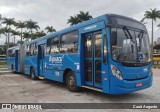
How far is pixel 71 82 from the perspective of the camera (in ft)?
31.8

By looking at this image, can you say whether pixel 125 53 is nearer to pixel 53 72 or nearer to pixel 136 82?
pixel 136 82

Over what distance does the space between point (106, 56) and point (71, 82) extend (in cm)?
288

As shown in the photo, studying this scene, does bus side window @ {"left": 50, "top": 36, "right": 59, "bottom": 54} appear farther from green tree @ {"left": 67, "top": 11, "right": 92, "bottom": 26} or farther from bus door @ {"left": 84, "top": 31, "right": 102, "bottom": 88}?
green tree @ {"left": 67, "top": 11, "right": 92, "bottom": 26}

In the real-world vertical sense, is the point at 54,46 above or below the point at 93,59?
above

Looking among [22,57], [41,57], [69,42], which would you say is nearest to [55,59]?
[69,42]

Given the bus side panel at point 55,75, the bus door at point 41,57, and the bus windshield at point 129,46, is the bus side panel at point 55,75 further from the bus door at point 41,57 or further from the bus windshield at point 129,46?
the bus windshield at point 129,46

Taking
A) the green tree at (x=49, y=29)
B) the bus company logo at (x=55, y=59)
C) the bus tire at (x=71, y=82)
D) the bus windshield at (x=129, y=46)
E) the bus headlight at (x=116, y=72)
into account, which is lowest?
the bus tire at (x=71, y=82)

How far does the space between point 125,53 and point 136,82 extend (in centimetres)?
112

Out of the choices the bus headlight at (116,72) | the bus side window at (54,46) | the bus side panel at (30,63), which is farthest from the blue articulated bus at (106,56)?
the bus side panel at (30,63)

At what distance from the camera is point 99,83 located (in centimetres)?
795

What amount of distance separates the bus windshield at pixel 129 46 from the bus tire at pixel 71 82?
2.76 metres

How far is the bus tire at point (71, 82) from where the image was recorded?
9.41 m

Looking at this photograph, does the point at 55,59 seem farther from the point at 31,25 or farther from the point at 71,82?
the point at 31,25

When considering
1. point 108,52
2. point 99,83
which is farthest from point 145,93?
point 108,52
